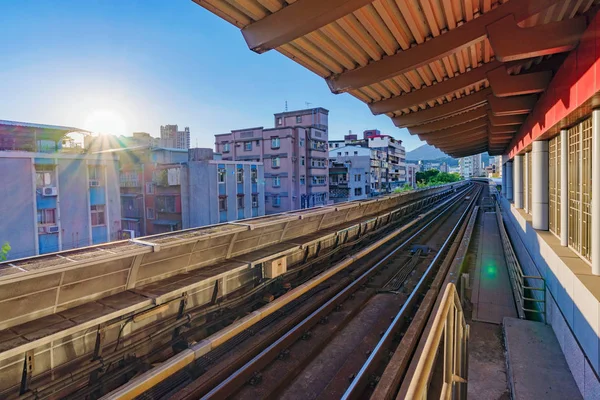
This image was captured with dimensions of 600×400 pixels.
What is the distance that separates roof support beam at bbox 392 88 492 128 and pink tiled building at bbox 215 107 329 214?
32.2 meters

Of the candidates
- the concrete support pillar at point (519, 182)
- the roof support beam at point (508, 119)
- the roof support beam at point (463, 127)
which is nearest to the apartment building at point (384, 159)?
the concrete support pillar at point (519, 182)

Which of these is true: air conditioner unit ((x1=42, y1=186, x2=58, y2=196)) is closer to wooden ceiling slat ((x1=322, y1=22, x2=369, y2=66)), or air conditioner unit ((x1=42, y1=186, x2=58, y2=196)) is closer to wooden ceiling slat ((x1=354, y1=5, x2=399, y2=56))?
wooden ceiling slat ((x1=322, y1=22, x2=369, y2=66))

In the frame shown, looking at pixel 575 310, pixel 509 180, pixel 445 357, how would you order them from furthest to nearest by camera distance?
pixel 509 180, pixel 575 310, pixel 445 357

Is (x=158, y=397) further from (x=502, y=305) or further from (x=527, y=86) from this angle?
(x=527, y=86)

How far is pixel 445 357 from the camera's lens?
290 centimetres

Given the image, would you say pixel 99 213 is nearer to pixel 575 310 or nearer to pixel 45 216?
pixel 45 216

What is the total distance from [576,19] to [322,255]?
795cm

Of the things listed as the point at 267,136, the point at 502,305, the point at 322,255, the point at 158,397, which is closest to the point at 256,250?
the point at 322,255

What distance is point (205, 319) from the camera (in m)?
6.55

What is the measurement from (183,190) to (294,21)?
100.0 ft

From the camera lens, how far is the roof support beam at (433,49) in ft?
14.9

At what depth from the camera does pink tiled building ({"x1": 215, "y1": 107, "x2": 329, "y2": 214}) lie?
42656mm

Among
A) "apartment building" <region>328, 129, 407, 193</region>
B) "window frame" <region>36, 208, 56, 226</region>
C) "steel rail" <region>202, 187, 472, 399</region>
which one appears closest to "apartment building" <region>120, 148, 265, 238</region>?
"window frame" <region>36, 208, 56, 226</region>

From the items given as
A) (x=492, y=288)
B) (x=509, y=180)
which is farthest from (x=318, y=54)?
(x=509, y=180)
